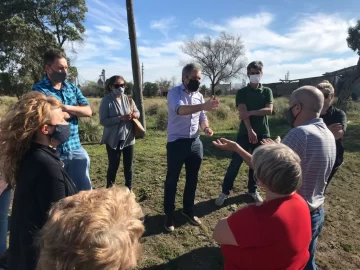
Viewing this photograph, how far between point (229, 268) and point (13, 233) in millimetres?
1342

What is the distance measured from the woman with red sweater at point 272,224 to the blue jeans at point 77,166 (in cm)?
188

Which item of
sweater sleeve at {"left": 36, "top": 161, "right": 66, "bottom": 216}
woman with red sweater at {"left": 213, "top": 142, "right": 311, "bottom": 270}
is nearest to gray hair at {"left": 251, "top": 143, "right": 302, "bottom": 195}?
woman with red sweater at {"left": 213, "top": 142, "right": 311, "bottom": 270}

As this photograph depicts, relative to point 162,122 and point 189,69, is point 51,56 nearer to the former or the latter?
point 189,69

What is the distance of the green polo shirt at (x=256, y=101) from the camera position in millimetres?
4211

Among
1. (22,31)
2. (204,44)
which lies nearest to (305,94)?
(22,31)

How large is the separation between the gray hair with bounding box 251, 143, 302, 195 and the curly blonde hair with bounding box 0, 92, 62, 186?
4.57 ft

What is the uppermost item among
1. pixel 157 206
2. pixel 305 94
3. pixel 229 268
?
pixel 305 94

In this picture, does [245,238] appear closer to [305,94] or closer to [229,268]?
[229,268]

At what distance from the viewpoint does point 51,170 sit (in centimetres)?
177

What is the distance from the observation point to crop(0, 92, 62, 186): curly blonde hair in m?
1.82

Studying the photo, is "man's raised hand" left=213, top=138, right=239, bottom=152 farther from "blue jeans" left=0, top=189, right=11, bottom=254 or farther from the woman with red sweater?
"blue jeans" left=0, top=189, right=11, bottom=254

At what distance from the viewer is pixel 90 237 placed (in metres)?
1.07

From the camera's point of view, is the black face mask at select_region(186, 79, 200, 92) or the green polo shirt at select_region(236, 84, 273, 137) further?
the green polo shirt at select_region(236, 84, 273, 137)

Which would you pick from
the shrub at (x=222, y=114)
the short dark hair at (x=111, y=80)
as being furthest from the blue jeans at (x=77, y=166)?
the shrub at (x=222, y=114)
